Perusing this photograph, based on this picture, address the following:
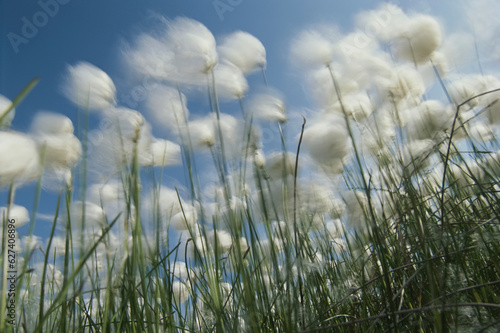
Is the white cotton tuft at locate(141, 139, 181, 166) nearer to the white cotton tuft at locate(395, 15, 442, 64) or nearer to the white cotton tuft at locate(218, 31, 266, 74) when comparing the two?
the white cotton tuft at locate(218, 31, 266, 74)

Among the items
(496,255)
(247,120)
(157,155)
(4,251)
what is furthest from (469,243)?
(4,251)

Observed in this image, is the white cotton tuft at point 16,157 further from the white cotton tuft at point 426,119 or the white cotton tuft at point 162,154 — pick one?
the white cotton tuft at point 426,119

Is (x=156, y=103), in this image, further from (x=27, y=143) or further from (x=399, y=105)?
(x=399, y=105)

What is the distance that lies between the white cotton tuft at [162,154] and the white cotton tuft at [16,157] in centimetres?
34

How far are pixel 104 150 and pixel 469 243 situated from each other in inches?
34.3

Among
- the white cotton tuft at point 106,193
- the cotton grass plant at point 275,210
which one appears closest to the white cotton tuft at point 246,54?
the cotton grass plant at point 275,210

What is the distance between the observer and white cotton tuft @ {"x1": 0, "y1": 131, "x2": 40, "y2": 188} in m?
0.58

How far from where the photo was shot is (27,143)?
0.61m

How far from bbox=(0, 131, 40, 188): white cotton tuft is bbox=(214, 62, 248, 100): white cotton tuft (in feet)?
2.59

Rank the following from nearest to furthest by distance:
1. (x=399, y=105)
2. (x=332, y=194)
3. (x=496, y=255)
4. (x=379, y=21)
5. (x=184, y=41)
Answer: (x=496, y=255)
(x=332, y=194)
(x=184, y=41)
(x=399, y=105)
(x=379, y=21)

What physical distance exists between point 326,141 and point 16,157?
80 centimetres

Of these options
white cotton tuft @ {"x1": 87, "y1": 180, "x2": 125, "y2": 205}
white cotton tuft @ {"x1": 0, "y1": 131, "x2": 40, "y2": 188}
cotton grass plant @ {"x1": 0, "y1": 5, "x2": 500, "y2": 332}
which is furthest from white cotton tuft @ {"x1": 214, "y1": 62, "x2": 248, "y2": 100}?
white cotton tuft @ {"x1": 0, "y1": 131, "x2": 40, "y2": 188}

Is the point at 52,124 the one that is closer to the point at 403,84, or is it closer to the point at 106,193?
the point at 106,193

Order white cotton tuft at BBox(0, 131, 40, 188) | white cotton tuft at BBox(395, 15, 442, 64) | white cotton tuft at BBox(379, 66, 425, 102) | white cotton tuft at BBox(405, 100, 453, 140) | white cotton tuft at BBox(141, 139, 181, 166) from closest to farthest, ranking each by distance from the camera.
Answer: white cotton tuft at BBox(0, 131, 40, 188) < white cotton tuft at BBox(141, 139, 181, 166) < white cotton tuft at BBox(405, 100, 453, 140) < white cotton tuft at BBox(379, 66, 425, 102) < white cotton tuft at BBox(395, 15, 442, 64)
